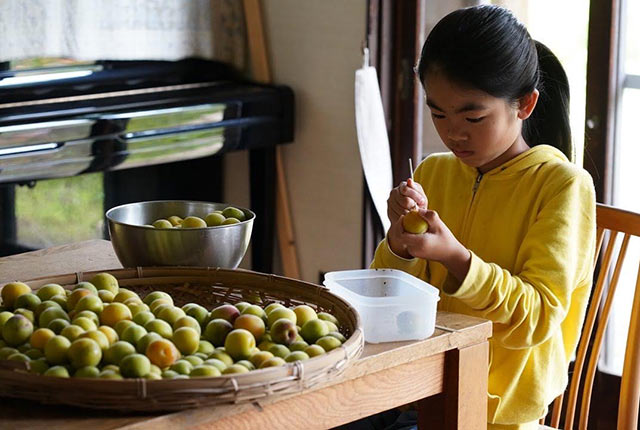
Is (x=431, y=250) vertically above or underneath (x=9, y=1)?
underneath

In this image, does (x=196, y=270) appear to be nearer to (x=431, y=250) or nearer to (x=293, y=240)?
(x=431, y=250)

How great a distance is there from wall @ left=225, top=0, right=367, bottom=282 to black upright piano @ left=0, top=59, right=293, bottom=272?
8 cm

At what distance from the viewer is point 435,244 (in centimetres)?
145

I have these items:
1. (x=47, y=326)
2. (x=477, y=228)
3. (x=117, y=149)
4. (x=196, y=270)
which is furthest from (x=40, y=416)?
(x=117, y=149)

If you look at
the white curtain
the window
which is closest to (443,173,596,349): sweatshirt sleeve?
the window

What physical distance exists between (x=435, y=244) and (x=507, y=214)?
288 millimetres

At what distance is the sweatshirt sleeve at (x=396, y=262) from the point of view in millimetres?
1708

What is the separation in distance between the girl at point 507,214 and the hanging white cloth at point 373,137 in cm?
123

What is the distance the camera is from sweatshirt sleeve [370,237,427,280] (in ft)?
5.60

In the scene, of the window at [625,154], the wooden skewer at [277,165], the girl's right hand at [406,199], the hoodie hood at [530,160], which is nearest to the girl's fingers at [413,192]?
the girl's right hand at [406,199]

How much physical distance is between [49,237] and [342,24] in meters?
1.14

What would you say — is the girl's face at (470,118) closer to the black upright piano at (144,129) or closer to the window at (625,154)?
the window at (625,154)

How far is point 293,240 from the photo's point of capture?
3434mm

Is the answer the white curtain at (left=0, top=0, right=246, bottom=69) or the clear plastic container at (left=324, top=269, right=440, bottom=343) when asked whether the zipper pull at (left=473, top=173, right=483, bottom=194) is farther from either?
the white curtain at (left=0, top=0, right=246, bottom=69)
